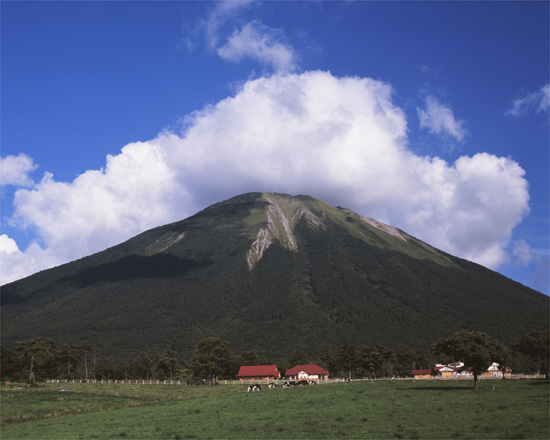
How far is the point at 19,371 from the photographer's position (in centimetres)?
11756

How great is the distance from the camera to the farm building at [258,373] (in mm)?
108588

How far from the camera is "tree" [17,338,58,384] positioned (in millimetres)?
104250

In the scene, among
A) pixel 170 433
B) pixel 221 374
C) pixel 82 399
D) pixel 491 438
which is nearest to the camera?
pixel 491 438

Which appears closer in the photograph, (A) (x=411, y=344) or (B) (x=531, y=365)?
(B) (x=531, y=365)

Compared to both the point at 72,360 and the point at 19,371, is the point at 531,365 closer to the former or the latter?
the point at 72,360

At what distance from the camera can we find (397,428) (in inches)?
1053

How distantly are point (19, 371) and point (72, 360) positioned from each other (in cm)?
1216

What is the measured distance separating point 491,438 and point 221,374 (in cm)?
9782

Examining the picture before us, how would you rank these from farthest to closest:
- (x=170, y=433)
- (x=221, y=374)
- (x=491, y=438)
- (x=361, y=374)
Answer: (x=361, y=374) → (x=221, y=374) → (x=170, y=433) → (x=491, y=438)

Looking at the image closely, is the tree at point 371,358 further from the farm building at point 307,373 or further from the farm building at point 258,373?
the farm building at point 258,373

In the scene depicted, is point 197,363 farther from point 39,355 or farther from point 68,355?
point 68,355

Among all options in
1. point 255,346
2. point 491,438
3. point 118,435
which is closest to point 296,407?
point 118,435

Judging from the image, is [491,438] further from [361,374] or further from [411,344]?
[411,344]

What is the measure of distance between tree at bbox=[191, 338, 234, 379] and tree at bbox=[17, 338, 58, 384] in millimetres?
32125
